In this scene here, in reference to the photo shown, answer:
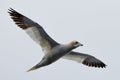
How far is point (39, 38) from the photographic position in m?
40.0

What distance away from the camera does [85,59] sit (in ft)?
144

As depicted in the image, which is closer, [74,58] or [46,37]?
[46,37]

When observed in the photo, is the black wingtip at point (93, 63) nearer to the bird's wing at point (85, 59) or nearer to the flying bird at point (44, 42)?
the bird's wing at point (85, 59)

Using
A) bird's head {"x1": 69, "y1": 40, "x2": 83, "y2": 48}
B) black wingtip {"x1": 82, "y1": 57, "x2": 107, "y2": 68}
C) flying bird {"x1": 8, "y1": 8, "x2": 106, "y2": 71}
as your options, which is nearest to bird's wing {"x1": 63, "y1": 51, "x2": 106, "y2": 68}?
black wingtip {"x1": 82, "y1": 57, "x2": 107, "y2": 68}

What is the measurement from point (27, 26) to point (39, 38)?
0.97 meters

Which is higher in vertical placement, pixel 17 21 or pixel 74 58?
pixel 17 21

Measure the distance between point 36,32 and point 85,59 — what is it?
526cm

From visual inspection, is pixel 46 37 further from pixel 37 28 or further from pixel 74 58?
pixel 74 58

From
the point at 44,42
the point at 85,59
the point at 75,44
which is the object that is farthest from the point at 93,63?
the point at 44,42

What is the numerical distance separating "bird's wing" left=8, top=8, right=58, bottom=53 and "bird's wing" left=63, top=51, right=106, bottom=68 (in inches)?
117

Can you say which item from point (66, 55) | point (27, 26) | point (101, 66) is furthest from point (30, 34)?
point (101, 66)

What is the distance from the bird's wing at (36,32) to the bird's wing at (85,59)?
2.96m

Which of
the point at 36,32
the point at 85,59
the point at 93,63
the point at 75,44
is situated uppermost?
the point at 36,32

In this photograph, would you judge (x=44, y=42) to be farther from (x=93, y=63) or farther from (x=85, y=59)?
(x=93, y=63)
